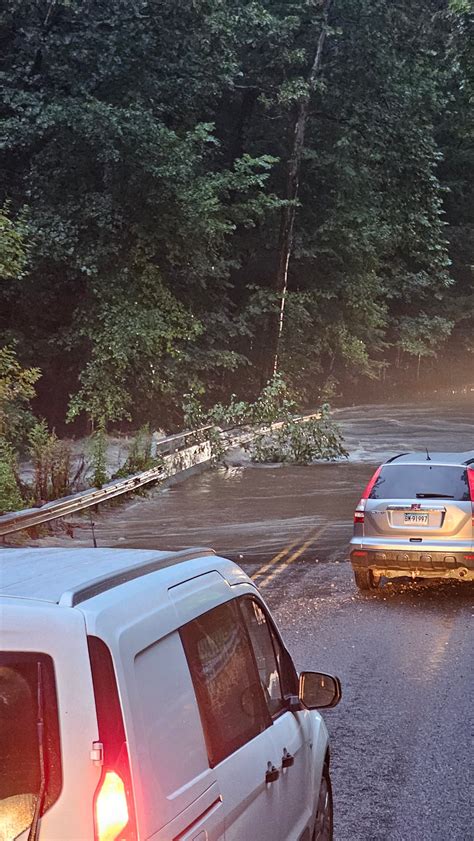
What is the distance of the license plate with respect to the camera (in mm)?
13531

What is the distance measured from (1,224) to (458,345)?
154ft

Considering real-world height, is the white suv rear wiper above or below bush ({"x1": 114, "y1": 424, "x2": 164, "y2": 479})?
above

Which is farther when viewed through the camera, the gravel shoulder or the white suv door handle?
the gravel shoulder

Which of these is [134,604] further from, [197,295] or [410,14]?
[410,14]

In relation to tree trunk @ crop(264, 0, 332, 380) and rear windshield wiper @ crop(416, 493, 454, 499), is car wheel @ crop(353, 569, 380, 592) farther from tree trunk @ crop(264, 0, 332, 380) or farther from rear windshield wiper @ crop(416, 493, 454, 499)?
tree trunk @ crop(264, 0, 332, 380)

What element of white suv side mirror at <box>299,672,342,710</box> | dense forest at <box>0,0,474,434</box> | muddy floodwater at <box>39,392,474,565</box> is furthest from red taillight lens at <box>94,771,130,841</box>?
dense forest at <box>0,0,474,434</box>

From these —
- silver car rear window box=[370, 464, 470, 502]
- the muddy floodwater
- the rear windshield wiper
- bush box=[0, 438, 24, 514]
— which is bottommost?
the muddy floodwater

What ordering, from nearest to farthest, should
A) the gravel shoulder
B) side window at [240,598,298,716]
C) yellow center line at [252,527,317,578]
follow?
side window at [240,598,298,716] → the gravel shoulder → yellow center line at [252,527,317,578]

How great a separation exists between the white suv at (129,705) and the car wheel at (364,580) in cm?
960

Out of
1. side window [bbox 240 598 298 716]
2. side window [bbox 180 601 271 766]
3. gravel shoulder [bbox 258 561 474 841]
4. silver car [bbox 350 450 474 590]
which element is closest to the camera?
side window [bbox 180 601 271 766]

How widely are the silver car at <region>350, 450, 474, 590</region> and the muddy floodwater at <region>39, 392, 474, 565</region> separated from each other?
2148 mm

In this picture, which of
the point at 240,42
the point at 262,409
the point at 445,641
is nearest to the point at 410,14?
the point at 240,42

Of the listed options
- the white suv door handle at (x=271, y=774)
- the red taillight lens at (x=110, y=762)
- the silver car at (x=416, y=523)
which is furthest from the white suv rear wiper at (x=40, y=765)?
the silver car at (x=416, y=523)

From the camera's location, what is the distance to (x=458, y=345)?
2552 inches
